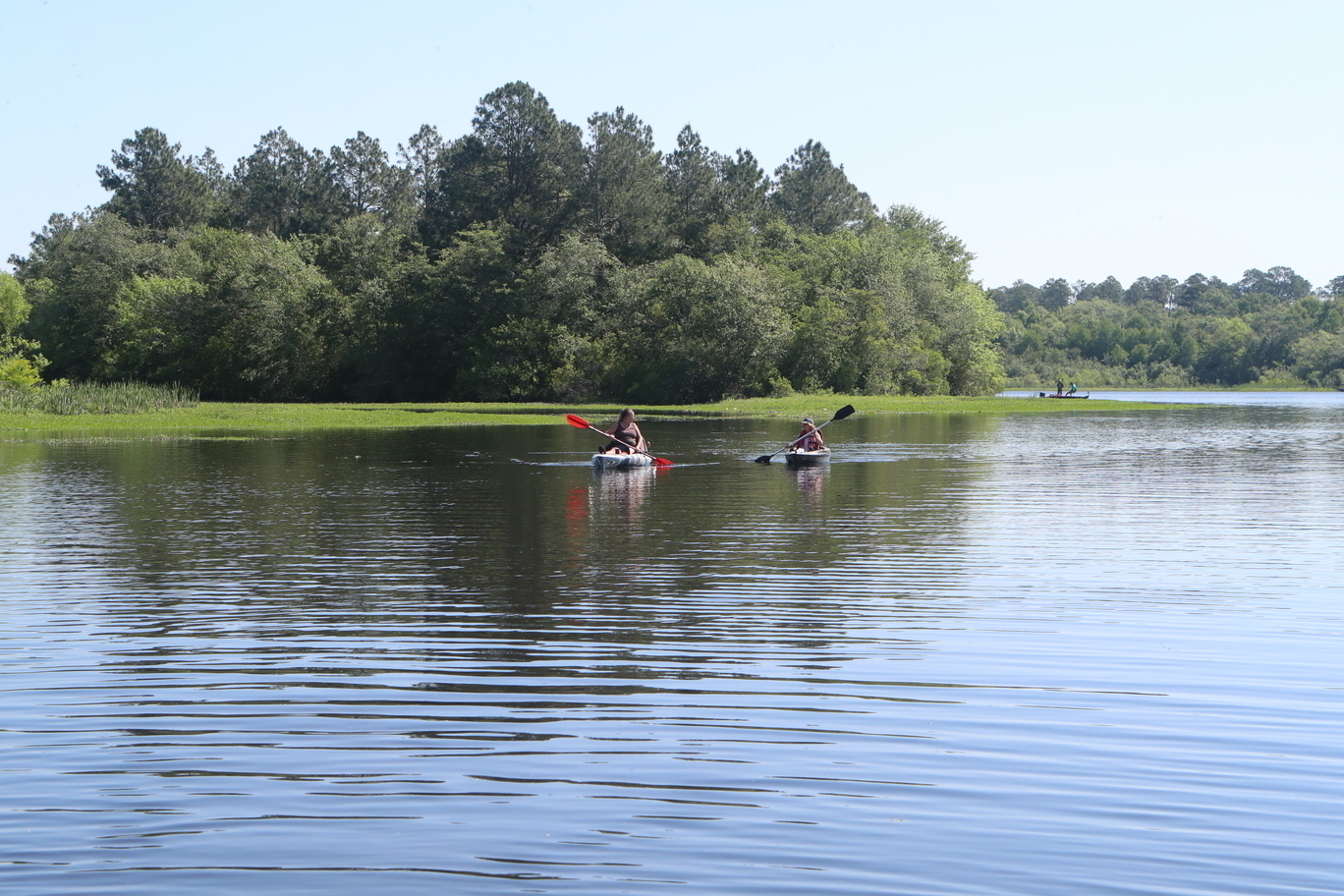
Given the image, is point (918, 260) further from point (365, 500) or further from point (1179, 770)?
point (1179, 770)

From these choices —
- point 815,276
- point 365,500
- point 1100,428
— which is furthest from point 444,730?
point 815,276

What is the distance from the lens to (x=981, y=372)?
344 ft

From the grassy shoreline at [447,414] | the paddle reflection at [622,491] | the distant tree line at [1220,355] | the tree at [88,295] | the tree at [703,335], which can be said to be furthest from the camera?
the distant tree line at [1220,355]

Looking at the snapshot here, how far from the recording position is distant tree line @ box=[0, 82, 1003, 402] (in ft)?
314

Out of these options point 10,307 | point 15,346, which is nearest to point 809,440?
point 15,346

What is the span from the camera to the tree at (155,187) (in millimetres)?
138500

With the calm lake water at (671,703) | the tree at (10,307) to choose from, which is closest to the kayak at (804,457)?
the calm lake water at (671,703)

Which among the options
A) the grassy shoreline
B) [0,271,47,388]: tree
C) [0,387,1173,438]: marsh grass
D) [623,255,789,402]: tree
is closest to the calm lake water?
[0,387,1173,438]: marsh grass

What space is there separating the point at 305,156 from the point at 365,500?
10948 centimetres

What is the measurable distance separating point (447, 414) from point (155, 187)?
273 feet

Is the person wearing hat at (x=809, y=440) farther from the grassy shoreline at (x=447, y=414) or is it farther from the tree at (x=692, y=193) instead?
the tree at (x=692, y=193)

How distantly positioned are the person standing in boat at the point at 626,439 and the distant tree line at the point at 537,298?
5611 cm

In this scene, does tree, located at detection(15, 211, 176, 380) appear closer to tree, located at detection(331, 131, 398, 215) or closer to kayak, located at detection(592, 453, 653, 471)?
tree, located at detection(331, 131, 398, 215)

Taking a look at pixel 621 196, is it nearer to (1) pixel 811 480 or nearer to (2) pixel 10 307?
(2) pixel 10 307
